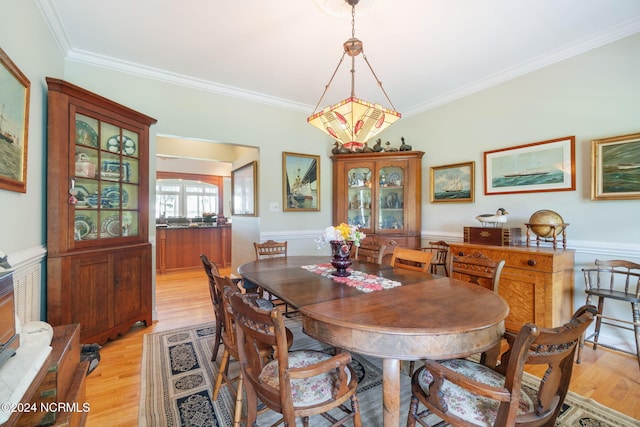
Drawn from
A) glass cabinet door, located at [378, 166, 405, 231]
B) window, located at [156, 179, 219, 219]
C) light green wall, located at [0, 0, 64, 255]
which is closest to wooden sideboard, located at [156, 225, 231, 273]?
window, located at [156, 179, 219, 219]

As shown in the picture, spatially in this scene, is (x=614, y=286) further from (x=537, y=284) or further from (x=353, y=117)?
(x=353, y=117)

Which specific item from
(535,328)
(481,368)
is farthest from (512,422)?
(481,368)

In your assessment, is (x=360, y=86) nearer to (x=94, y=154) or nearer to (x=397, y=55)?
(x=397, y=55)

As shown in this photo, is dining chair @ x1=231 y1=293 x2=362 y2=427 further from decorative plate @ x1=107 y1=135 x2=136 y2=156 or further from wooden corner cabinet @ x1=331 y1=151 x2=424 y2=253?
wooden corner cabinet @ x1=331 y1=151 x2=424 y2=253

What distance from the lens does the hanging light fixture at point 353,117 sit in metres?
1.94

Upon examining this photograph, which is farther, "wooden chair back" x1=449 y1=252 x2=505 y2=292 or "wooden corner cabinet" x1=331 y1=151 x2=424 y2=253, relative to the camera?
"wooden corner cabinet" x1=331 y1=151 x2=424 y2=253

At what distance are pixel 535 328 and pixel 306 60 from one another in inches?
113

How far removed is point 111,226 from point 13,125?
1.15 metres

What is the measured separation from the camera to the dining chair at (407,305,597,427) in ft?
2.89

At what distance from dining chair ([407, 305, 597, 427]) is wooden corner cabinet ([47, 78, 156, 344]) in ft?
8.29

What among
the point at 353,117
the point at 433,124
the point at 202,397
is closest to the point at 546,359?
the point at 353,117

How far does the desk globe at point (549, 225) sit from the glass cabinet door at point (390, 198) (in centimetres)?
160

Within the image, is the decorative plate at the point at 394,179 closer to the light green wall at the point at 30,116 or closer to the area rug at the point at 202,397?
the area rug at the point at 202,397

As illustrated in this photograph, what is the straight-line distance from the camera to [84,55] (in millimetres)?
2711
